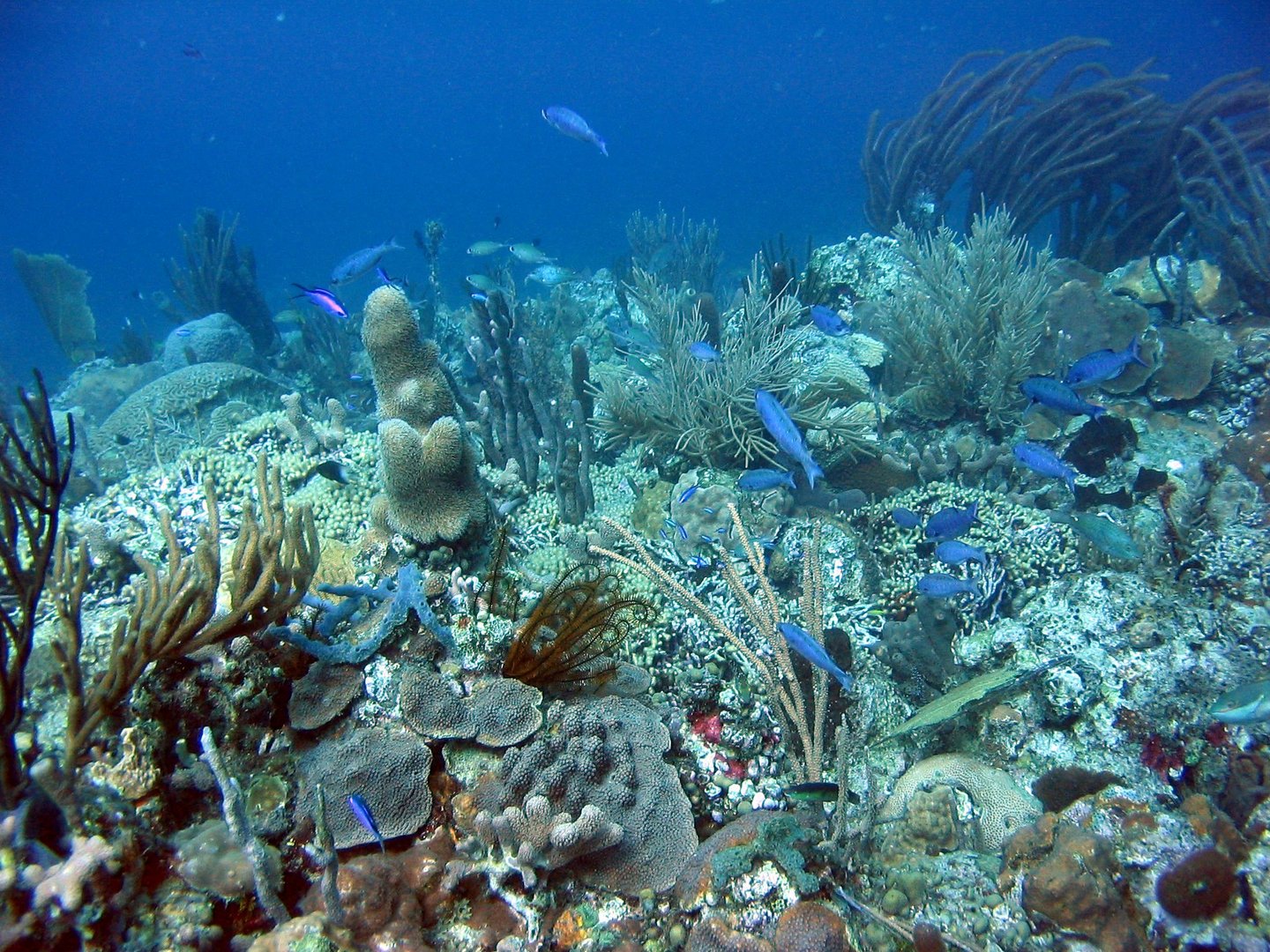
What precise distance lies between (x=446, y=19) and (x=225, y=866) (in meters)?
145

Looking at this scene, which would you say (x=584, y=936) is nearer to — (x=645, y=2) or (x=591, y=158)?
(x=591, y=158)

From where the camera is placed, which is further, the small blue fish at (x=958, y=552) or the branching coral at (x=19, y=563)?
the small blue fish at (x=958, y=552)

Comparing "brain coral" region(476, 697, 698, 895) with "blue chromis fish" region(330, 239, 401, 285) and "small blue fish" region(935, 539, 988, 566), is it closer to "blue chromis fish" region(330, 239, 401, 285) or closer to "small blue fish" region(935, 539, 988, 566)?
"small blue fish" region(935, 539, 988, 566)

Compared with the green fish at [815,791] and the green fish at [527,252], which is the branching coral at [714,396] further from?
the green fish at [527,252]

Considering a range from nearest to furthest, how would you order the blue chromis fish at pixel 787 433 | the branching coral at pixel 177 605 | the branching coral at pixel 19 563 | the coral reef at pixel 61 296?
the branching coral at pixel 19 563 < the branching coral at pixel 177 605 < the blue chromis fish at pixel 787 433 < the coral reef at pixel 61 296

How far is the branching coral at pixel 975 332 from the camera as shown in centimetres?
618

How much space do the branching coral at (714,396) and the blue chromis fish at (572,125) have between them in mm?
2315

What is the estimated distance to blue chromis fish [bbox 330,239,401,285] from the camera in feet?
23.5

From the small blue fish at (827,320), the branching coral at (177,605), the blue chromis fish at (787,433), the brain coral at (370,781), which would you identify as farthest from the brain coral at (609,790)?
the small blue fish at (827,320)

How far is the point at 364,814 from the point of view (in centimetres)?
217

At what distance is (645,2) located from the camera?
108312mm

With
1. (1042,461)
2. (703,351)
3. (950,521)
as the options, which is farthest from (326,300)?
(1042,461)

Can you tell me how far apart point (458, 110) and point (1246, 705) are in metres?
146

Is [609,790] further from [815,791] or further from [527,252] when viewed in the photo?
[527,252]
